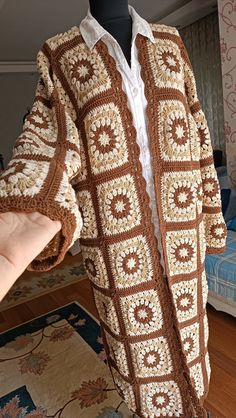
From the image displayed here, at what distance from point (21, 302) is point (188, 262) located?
185cm

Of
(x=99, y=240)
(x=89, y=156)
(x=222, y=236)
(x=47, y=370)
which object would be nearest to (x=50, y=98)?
(x=89, y=156)

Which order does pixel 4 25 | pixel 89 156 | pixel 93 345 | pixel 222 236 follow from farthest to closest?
pixel 4 25, pixel 93 345, pixel 222 236, pixel 89 156

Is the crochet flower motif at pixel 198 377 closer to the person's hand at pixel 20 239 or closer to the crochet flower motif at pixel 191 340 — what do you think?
the crochet flower motif at pixel 191 340

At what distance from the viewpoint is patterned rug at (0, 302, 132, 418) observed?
4.33 feet

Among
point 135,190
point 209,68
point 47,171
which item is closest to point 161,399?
point 135,190

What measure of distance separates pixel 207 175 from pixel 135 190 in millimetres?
248

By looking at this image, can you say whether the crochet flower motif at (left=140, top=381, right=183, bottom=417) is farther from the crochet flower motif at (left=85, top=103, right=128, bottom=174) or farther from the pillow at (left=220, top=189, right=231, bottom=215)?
the pillow at (left=220, top=189, right=231, bottom=215)

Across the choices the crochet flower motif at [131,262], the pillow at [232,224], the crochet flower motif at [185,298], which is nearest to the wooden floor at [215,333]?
the pillow at [232,224]

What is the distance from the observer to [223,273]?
1.57 meters

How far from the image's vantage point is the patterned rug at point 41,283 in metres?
2.32

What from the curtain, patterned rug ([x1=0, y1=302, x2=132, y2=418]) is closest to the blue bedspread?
patterned rug ([x1=0, y1=302, x2=132, y2=418])

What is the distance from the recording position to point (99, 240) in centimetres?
69

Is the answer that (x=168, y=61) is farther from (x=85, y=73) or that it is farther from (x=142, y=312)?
(x=142, y=312)

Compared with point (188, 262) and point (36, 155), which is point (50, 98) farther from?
point (188, 262)
